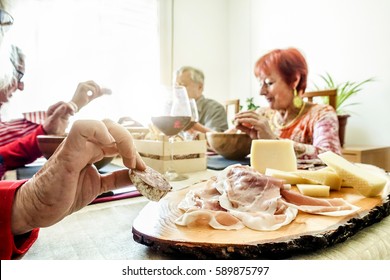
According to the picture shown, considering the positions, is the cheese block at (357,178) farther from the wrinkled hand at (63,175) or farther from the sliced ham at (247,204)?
the wrinkled hand at (63,175)

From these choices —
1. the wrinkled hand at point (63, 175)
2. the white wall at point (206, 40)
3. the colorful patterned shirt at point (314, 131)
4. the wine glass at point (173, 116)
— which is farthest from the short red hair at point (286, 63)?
the white wall at point (206, 40)

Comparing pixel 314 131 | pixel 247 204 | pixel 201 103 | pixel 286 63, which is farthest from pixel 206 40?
pixel 247 204

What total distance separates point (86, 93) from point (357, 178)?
0.79m

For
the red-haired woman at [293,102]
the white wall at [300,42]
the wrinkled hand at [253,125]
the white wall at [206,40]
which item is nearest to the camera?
the wrinkled hand at [253,125]

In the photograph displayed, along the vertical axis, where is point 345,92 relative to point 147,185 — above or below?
above

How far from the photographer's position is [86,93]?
93 centimetres

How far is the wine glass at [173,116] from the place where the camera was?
2.45 ft

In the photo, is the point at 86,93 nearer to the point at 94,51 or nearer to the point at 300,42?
the point at 94,51

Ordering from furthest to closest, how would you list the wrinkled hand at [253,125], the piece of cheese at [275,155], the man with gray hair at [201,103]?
the man with gray hair at [201,103]
the wrinkled hand at [253,125]
the piece of cheese at [275,155]

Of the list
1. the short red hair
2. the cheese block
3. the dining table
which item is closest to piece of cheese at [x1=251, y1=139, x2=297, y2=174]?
the cheese block

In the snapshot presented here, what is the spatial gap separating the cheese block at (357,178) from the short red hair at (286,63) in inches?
29.9

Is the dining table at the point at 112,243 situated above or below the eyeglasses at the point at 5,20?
below

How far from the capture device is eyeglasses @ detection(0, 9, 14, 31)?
483 millimetres
